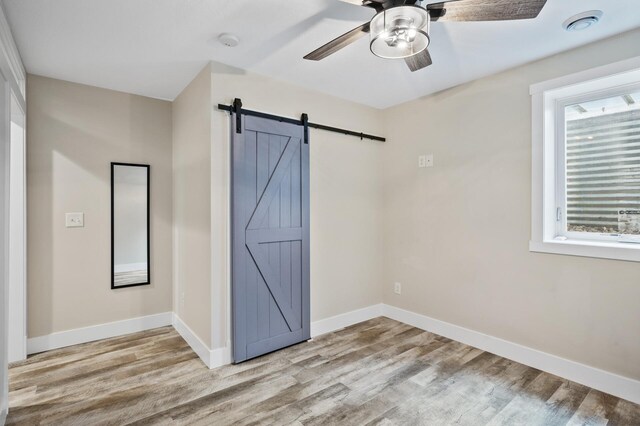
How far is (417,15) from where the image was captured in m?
1.53

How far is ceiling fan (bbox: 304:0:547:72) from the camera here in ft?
5.00

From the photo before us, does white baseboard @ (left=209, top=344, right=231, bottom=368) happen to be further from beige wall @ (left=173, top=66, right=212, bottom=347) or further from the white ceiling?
the white ceiling

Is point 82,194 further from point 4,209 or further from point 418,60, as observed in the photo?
point 418,60

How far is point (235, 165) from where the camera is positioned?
2729mm

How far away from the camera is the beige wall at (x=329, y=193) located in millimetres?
2719

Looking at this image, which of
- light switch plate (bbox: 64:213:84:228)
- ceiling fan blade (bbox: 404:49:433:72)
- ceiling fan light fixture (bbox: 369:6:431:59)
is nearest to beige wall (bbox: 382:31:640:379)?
ceiling fan blade (bbox: 404:49:433:72)

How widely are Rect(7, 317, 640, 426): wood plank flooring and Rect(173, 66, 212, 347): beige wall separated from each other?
42 cm

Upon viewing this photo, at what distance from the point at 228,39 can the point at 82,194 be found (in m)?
2.06

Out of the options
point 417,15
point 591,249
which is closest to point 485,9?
point 417,15

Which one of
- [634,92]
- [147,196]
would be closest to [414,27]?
[634,92]

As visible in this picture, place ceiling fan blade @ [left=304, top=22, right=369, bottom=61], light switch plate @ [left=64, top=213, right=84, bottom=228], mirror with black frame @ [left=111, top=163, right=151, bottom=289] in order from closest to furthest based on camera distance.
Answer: ceiling fan blade @ [left=304, top=22, right=369, bottom=61]
light switch plate @ [left=64, top=213, right=84, bottom=228]
mirror with black frame @ [left=111, top=163, right=151, bottom=289]

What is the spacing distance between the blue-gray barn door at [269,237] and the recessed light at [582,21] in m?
2.09

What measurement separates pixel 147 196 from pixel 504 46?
11.4ft

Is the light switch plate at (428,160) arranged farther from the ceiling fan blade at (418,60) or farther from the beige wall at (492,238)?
the ceiling fan blade at (418,60)
